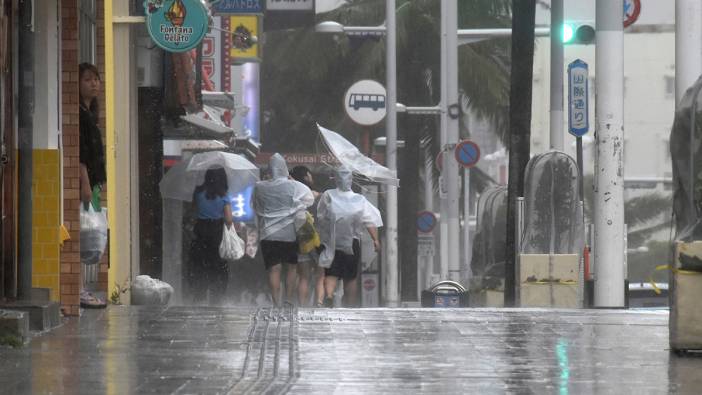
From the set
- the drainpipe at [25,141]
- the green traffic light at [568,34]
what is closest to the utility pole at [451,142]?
the green traffic light at [568,34]

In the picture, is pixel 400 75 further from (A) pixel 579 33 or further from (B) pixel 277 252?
(B) pixel 277 252

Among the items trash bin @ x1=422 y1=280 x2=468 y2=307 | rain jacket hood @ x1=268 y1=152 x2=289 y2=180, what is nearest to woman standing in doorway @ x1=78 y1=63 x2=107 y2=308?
rain jacket hood @ x1=268 y1=152 x2=289 y2=180

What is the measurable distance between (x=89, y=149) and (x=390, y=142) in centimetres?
2176

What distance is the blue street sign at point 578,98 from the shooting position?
78.0 ft

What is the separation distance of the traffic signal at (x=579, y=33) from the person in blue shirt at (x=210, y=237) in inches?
306

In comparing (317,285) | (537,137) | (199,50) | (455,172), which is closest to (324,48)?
(455,172)

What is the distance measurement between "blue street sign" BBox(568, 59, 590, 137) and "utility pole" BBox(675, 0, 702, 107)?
4.89 m

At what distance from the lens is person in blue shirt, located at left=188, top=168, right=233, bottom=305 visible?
19.3 m

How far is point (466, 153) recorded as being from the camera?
32938 millimetres

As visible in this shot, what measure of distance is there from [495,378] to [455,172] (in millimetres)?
24601

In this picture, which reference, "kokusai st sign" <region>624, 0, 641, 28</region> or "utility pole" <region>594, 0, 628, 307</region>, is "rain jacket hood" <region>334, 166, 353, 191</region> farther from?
"kokusai st sign" <region>624, 0, 641, 28</region>

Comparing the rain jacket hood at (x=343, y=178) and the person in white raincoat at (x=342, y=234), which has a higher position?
the rain jacket hood at (x=343, y=178)

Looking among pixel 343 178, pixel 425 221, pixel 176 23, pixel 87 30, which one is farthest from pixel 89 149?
pixel 425 221

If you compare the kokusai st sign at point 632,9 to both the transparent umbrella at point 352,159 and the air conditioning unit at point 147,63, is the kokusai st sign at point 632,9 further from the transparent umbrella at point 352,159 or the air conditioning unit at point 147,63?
the air conditioning unit at point 147,63
